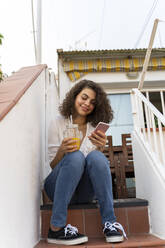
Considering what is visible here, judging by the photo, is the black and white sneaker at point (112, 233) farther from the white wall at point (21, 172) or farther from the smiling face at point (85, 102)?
the smiling face at point (85, 102)

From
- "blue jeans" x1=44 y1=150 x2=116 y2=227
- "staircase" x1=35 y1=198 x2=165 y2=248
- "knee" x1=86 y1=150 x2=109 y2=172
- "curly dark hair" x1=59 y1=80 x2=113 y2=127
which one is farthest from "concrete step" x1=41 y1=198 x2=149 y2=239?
"curly dark hair" x1=59 y1=80 x2=113 y2=127

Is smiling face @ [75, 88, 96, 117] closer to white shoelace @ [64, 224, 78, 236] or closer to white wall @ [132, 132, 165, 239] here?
white wall @ [132, 132, 165, 239]

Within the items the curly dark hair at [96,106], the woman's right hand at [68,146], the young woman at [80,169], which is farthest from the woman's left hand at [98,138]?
the curly dark hair at [96,106]

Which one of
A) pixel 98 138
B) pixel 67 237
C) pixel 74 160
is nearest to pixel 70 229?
pixel 67 237

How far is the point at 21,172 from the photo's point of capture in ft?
3.90

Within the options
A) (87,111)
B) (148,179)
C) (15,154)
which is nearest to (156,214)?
(148,179)

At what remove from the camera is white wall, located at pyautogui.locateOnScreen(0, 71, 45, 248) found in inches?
36.6

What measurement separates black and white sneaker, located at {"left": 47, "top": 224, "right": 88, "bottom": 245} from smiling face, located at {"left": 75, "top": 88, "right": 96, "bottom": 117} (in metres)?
0.80

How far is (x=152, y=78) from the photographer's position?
14.9 ft

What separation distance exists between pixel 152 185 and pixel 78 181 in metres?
0.60

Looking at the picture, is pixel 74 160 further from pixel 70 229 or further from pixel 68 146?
pixel 70 229

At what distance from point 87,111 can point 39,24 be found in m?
2.24

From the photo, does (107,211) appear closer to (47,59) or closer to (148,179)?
(148,179)

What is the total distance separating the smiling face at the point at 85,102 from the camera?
1799 mm
